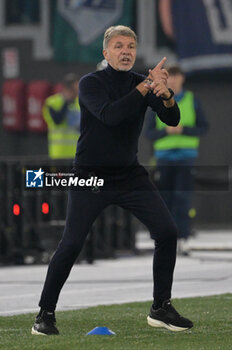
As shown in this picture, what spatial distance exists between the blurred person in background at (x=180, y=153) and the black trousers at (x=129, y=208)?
743cm

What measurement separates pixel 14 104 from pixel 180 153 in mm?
10171

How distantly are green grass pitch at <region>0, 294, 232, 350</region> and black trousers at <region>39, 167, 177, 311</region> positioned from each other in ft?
0.95

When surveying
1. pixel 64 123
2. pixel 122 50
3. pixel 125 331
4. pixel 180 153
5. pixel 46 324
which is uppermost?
pixel 122 50

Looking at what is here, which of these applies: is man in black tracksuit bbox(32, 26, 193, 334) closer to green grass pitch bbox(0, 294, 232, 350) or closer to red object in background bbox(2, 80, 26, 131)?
green grass pitch bbox(0, 294, 232, 350)

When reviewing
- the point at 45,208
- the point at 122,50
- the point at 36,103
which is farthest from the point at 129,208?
the point at 36,103

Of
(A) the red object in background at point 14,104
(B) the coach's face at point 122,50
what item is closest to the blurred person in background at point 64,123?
(A) the red object in background at point 14,104

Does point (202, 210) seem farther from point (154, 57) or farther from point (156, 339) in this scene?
point (156, 339)

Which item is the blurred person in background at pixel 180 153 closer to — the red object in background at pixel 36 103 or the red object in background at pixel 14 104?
the red object in background at pixel 36 103

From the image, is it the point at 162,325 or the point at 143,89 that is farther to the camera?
the point at 162,325

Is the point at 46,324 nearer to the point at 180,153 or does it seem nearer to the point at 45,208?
the point at 45,208

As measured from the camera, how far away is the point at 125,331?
852 cm

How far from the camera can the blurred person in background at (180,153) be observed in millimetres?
15891

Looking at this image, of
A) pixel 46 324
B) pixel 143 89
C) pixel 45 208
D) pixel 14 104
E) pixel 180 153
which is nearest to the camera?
pixel 143 89

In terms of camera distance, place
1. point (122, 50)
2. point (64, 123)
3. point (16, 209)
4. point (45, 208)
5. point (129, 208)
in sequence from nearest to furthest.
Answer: point (122, 50), point (129, 208), point (16, 209), point (45, 208), point (64, 123)
